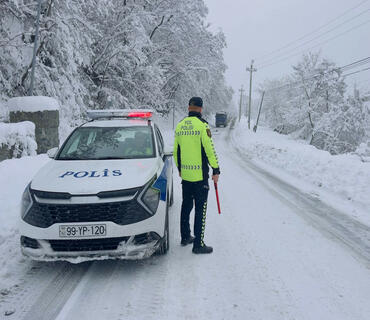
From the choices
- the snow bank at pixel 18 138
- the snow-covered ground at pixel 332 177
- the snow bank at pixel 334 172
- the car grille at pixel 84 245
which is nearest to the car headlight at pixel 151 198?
the car grille at pixel 84 245

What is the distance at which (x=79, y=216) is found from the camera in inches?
137

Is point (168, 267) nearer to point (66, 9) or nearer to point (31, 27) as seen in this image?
point (31, 27)

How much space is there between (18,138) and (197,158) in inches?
222

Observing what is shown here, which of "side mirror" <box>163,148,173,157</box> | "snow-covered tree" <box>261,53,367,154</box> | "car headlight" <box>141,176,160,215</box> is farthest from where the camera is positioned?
"snow-covered tree" <box>261,53,367,154</box>

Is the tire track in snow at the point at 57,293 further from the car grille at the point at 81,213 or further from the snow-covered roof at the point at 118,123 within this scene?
the snow-covered roof at the point at 118,123

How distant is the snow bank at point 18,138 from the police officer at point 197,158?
518cm

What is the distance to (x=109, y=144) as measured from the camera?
5.02 m

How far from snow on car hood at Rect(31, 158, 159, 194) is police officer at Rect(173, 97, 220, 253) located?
1.47ft

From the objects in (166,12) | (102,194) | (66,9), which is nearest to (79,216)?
(102,194)

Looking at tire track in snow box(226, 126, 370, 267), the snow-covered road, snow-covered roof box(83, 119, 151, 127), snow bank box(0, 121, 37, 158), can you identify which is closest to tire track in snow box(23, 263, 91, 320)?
the snow-covered road

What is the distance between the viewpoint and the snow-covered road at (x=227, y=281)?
3082 millimetres

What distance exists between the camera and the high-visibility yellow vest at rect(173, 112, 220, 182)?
434 cm

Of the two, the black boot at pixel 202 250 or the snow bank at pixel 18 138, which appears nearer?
the black boot at pixel 202 250

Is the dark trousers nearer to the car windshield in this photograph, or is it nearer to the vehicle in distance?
the car windshield
